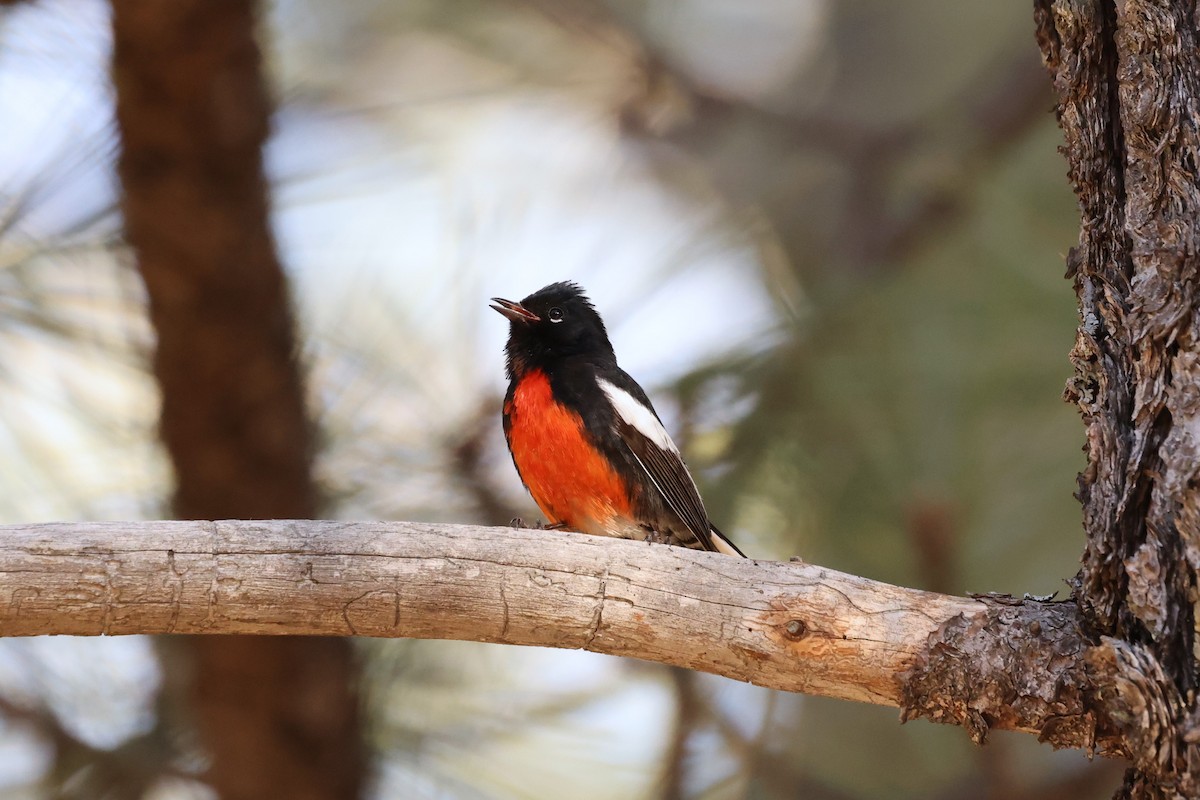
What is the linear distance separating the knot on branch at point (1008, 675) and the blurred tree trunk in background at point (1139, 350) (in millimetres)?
A: 77

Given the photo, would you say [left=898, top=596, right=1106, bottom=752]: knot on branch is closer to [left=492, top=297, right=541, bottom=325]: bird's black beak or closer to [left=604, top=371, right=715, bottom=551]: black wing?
[left=604, top=371, right=715, bottom=551]: black wing

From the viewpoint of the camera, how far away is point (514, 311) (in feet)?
14.8

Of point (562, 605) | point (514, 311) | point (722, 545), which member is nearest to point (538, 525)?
point (722, 545)

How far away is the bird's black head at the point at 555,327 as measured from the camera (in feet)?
14.8

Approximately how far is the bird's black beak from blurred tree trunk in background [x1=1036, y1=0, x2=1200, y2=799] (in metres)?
2.43

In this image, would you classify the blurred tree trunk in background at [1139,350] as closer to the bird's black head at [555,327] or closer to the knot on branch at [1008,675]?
the knot on branch at [1008,675]

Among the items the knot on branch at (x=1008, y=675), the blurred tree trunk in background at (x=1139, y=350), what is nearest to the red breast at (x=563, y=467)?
the knot on branch at (x=1008, y=675)

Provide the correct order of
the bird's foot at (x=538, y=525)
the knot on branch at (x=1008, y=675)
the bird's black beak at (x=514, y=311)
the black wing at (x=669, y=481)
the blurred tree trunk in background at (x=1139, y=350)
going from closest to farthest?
the blurred tree trunk in background at (x=1139, y=350)
the knot on branch at (x=1008, y=675)
the bird's foot at (x=538, y=525)
the black wing at (x=669, y=481)
the bird's black beak at (x=514, y=311)

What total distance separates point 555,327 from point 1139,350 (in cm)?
268

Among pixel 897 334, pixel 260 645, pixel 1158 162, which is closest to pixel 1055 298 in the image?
pixel 897 334

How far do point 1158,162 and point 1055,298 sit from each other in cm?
209

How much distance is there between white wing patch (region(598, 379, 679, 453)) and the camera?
4.10 meters

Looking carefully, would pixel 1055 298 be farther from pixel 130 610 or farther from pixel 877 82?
pixel 130 610

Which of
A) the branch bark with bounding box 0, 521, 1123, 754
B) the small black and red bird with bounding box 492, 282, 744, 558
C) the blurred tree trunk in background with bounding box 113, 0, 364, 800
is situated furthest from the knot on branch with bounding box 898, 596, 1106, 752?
the blurred tree trunk in background with bounding box 113, 0, 364, 800
